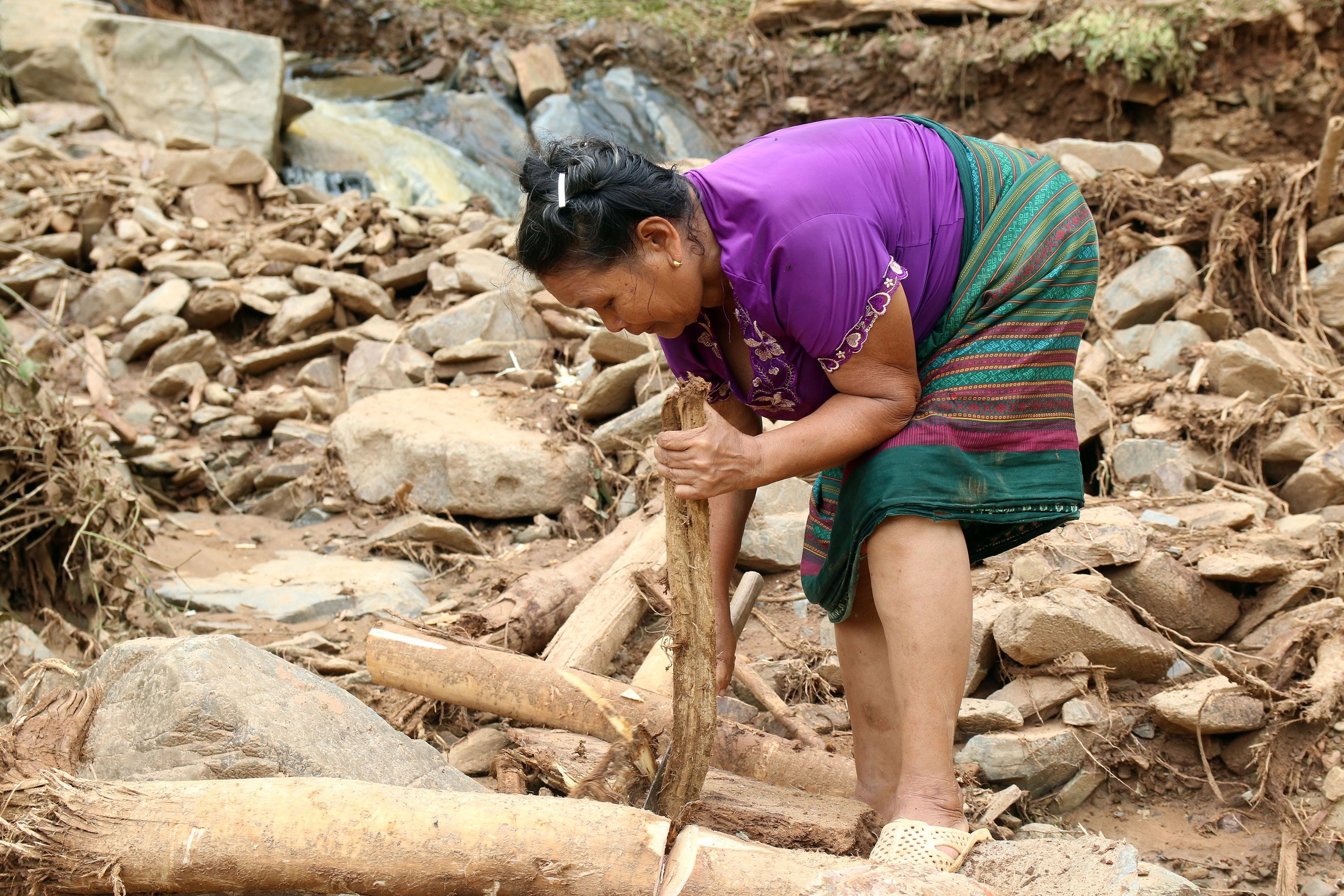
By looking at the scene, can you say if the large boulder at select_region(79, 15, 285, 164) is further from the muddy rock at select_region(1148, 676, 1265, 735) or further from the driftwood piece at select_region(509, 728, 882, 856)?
the muddy rock at select_region(1148, 676, 1265, 735)

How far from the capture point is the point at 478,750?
2.42 metres

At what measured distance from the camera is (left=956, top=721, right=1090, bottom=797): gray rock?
2555mm

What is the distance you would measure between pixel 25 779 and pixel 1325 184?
5.47 m

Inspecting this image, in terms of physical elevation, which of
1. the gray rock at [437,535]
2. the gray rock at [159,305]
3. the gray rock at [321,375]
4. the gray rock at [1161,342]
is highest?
the gray rock at [1161,342]

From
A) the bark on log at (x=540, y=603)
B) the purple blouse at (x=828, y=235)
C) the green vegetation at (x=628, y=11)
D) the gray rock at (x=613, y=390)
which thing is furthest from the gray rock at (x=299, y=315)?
the green vegetation at (x=628, y=11)

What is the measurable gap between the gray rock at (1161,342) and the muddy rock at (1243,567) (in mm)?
1623

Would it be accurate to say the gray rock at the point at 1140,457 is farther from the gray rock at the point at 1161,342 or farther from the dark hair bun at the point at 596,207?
the dark hair bun at the point at 596,207

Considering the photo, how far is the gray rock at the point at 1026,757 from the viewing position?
255 centimetres

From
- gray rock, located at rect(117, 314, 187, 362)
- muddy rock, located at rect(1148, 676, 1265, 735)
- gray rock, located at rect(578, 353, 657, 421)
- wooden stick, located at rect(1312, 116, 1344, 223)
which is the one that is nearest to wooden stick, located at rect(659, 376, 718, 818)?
muddy rock, located at rect(1148, 676, 1265, 735)

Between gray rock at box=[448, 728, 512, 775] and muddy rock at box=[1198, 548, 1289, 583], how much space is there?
2.10 metres

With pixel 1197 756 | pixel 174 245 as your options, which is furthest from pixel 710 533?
pixel 174 245

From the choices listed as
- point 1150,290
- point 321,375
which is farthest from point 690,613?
point 321,375

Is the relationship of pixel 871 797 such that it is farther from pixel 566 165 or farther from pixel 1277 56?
pixel 1277 56

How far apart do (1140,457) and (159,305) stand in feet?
17.7
